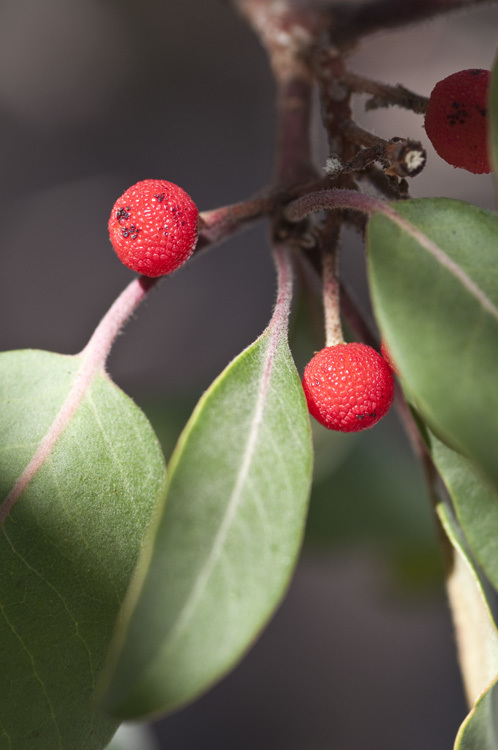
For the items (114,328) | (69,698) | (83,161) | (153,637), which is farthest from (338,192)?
(83,161)

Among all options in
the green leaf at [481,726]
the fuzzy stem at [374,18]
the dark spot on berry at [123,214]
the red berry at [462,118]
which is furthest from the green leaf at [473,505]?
the fuzzy stem at [374,18]

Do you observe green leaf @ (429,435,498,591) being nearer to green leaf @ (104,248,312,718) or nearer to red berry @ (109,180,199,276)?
green leaf @ (104,248,312,718)

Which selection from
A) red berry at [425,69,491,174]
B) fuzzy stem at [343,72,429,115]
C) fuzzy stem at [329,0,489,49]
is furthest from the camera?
fuzzy stem at [329,0,489,49]

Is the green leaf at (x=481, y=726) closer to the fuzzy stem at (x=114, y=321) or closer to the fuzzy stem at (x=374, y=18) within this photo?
the fuzzy stem at (x=114, y=321)

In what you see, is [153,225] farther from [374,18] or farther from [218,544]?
[374,18]

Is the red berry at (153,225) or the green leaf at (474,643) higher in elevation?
the red berry at (153,225)


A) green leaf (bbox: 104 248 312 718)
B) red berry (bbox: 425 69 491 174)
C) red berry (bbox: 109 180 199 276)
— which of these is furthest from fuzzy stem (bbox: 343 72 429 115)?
green leaf (bbox: 104 248 312 718)

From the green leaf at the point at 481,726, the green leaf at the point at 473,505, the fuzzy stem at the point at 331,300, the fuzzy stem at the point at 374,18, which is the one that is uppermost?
the fuzzy stem at the point at 374,18
